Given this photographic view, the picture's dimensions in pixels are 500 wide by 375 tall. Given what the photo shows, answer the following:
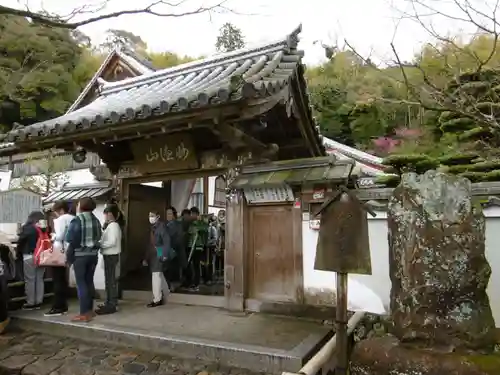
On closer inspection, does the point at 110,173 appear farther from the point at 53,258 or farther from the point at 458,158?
the point at 458,158

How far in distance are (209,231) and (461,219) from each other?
7.52 meters

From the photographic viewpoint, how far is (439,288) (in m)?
4.01

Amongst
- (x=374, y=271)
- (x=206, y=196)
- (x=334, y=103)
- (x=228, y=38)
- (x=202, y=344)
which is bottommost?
(x=202, y=344)

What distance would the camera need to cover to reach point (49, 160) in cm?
1722

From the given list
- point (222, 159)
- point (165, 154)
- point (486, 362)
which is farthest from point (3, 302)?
point (486, 362)

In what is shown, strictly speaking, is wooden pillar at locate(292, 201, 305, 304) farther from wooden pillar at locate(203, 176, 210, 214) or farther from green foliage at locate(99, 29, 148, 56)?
green foliage at locate(99, 29, 148, 56)

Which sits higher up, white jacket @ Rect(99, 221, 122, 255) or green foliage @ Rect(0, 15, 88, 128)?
green foliage @ Rect(0, 15, 88, 128)

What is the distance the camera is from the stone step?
5259mm

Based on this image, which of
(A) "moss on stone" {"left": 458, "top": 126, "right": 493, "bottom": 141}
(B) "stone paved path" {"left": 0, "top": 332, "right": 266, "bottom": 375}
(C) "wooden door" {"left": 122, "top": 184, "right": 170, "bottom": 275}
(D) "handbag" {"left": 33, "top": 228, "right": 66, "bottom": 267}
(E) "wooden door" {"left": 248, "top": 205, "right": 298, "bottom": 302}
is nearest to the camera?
(B) "stone paved path" {"left": 0, "top": 332, "right": 266, "bottom": 375}

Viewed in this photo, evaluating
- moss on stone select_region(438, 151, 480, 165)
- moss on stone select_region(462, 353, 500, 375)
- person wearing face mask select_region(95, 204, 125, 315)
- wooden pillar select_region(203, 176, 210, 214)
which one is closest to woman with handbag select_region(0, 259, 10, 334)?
person wearing face mask select_region(95, 204, 125, 315)

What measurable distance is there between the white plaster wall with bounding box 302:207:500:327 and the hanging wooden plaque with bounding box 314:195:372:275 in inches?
75.0

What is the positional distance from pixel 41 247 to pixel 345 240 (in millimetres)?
5875

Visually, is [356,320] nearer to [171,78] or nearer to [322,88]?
[171,78]

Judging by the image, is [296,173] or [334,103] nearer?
[296,173]
